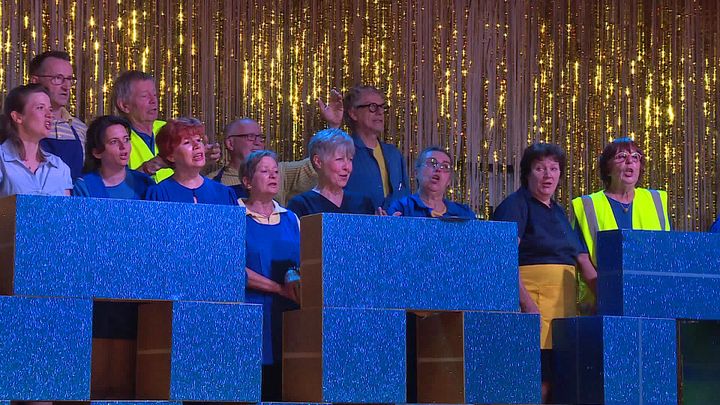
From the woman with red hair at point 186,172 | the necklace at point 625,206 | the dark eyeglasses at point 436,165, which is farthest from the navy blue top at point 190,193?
the necklace at point 625,206

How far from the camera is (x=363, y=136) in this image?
5.59m

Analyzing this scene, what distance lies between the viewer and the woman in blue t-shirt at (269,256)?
3936 mm

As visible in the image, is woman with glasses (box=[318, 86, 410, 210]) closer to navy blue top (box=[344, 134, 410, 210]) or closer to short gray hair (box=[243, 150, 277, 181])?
navy blue top (box=[344, 134, 410, 210])

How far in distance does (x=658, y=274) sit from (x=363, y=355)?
947 millimetres

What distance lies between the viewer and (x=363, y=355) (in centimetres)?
320

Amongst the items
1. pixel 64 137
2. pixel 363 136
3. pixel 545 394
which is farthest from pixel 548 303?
pixel 64 137

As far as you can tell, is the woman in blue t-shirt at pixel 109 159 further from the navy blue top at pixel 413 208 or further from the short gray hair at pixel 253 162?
the navy blue top at pixel 413 208

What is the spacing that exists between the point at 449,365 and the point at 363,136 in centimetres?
236

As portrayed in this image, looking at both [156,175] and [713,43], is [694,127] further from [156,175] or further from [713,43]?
[156,175]

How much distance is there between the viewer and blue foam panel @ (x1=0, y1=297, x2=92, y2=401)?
2828 millimetres

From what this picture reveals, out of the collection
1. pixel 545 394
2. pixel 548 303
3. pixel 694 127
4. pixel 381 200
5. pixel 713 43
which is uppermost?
pixel 713 43

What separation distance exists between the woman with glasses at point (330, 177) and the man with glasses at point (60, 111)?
941 mm

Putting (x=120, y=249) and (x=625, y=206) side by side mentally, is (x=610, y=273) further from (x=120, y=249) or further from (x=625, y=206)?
(x=625, y=206)

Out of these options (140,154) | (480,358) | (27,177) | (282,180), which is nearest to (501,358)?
(480,358)
